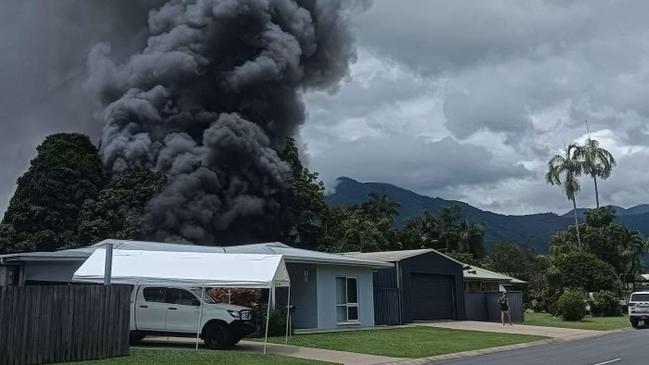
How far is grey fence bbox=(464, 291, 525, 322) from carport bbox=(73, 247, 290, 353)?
791 inches

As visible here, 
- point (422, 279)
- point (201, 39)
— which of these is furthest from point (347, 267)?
point (201, 39)

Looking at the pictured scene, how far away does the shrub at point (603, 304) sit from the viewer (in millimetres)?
44219

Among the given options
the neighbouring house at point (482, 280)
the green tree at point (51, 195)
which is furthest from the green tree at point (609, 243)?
the green tree at point (51, 195)

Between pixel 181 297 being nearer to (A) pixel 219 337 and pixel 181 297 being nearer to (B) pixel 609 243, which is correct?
(A) pixel 219 337

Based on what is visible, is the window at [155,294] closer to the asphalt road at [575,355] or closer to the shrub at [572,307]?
the asphalt road at [575,355]

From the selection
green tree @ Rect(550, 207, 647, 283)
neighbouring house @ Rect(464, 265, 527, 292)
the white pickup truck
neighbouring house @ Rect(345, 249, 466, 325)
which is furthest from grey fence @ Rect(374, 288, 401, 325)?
green tree @ Rect(550, 207, 647, 283)

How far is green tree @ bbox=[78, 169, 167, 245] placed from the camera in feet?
148

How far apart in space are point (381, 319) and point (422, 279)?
4.61 metres

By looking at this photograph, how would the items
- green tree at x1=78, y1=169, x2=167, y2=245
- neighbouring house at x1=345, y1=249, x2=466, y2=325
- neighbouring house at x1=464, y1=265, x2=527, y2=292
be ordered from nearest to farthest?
1. neighbouring house at x1=345, y1=249, x2=466, y2=325
2. neighbouring house at x1=464, y1=265, x2=527, y2=292
3. green tree at x1=78, y1=169, x2=167, y2=245

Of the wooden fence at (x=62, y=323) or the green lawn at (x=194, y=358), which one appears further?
the green lawn at (x=194, y=358)

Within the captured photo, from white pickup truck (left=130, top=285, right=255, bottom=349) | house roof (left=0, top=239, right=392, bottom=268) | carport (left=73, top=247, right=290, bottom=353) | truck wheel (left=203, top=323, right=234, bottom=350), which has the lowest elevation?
truck wheel (left=203, top=323, right=234, bottom=350)

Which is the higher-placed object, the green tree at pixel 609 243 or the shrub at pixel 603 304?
the green tree at pixel 609 243

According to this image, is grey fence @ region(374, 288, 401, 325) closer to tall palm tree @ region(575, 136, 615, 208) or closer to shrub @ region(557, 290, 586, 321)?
shrub @ region(557, 290, 586, 321)

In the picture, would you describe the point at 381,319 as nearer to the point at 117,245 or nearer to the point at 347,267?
the point at 347,267
